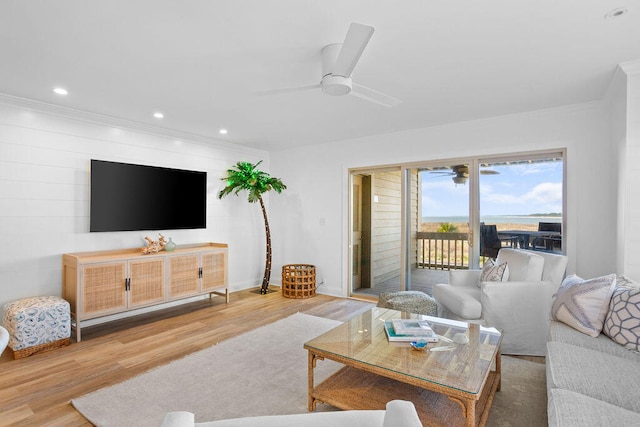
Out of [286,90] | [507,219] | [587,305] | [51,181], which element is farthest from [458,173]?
[51,181]

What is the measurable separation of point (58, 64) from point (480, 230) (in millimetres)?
4607

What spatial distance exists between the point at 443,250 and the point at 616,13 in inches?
122

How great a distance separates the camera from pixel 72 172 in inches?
151

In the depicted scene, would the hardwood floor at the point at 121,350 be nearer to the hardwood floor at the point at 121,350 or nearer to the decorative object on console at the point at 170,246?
the hardwood floor at the point at 121,350

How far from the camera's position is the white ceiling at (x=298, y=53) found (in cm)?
201

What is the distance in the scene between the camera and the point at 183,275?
4332mm

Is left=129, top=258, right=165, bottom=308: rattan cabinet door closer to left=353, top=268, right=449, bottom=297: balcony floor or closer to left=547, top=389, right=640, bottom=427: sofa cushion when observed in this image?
left=353, top=268, right=449, bottom=297: balcony floor

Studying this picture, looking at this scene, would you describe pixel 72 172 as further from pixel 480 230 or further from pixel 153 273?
pixel 480 230

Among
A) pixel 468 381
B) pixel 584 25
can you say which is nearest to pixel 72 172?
pixel 468 381

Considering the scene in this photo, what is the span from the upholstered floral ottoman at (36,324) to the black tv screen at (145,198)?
0.98 meters

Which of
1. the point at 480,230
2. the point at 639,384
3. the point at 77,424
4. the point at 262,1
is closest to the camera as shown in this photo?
the point at 639,384

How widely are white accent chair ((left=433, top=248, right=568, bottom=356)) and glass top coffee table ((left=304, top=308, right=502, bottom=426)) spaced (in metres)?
0.73

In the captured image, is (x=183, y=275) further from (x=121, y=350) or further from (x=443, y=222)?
(x=443, y=222)

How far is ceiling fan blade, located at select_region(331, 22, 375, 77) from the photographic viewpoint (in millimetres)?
→ 1762
